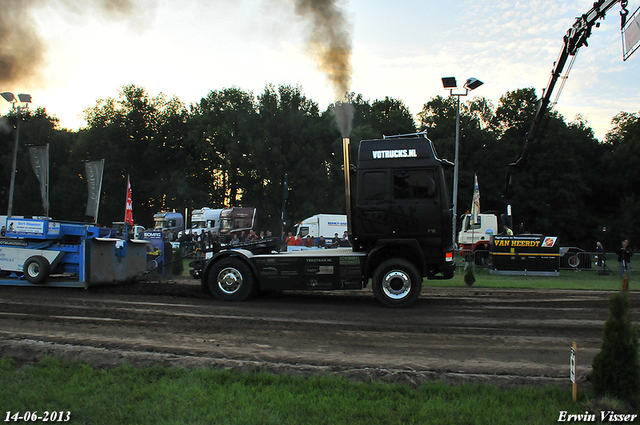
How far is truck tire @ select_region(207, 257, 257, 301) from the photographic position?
33.9 ft

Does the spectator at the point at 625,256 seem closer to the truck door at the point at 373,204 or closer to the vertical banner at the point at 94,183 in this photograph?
the truck door at the point at 373,204

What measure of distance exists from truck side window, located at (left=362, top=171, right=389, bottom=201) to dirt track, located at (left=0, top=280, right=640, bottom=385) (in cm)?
227

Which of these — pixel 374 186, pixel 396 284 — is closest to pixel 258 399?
pixel 396 284

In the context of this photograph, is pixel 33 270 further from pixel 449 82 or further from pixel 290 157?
pixel 290 157

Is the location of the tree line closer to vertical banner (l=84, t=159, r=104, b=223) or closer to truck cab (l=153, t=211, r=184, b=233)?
truck cab (l=153, t=211, r=184, b=233)

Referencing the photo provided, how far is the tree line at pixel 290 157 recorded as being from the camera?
4809 centimetres

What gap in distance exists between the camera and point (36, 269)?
39.8 feet

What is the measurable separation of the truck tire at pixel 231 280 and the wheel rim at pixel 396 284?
2868 millimetres

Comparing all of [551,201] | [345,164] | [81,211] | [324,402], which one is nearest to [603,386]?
[324,402]

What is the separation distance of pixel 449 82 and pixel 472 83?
110 cm

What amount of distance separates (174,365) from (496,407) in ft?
10.9

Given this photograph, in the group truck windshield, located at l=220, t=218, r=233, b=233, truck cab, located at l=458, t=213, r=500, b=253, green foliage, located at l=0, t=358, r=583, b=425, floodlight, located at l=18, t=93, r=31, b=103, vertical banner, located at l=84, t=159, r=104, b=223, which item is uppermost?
floodlight, located at l=18, t=93, r=31, b=103

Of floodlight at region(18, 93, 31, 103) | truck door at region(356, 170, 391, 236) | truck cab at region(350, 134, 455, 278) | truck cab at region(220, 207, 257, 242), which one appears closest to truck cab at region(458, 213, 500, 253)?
truck cab at region(220, 207, 257, 242)

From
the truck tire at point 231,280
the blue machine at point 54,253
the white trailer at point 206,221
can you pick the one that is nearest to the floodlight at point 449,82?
the truck tire at point 231,280
